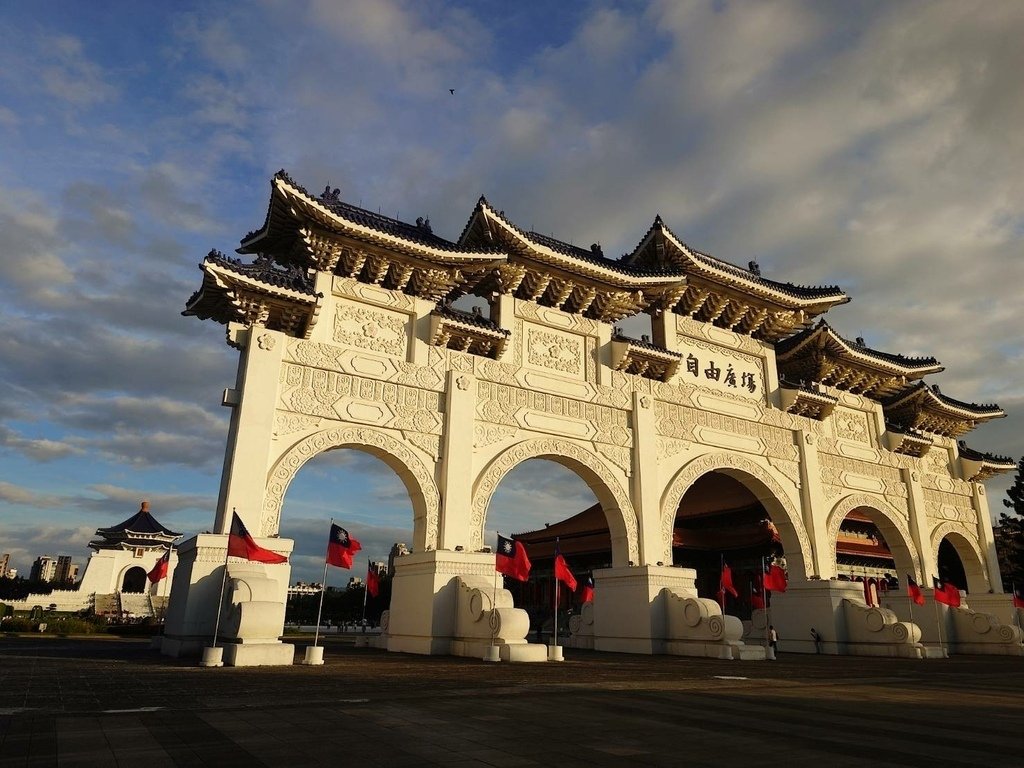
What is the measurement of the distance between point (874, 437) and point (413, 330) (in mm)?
16902

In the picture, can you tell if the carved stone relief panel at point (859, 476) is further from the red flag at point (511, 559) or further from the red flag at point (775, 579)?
the red flag at point (511, 559)

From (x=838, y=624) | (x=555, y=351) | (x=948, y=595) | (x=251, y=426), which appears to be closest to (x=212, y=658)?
(x=251, y=426)

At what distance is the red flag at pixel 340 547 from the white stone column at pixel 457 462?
2.40 m

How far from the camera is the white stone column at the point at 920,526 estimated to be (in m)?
22.8

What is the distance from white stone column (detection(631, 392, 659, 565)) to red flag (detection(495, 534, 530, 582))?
14.0 feet

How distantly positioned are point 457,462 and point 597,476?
3.86m

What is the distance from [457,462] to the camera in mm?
14758

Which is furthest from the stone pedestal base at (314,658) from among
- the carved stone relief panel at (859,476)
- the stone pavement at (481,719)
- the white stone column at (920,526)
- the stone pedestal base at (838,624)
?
the white stone column at (920,526)

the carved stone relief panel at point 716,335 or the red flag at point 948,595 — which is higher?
the carved stone relief panel at point 716,335

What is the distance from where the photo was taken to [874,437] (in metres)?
23.3

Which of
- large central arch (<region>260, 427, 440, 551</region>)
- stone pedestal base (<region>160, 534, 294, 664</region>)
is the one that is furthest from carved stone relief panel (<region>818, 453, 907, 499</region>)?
stone pedestal base (<region>160, 534, 294, 664</region>)

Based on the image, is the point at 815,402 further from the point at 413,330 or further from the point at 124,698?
the point at 124,698

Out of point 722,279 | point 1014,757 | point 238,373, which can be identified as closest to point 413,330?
point 238,373

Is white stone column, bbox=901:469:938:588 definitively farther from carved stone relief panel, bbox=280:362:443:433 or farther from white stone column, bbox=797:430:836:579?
carved stone relief panel, bbox=280:362:443:433
